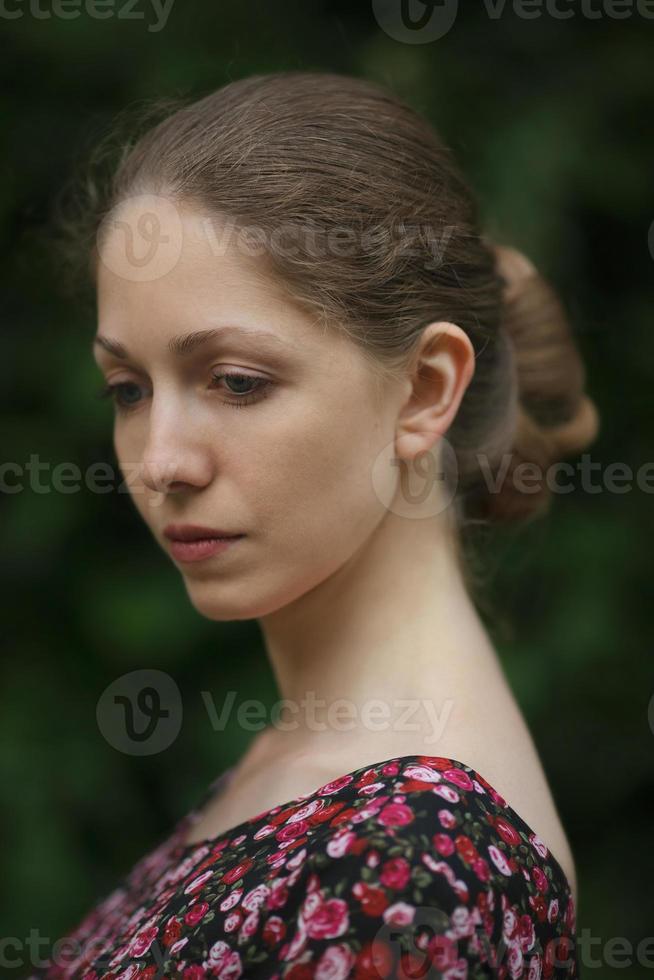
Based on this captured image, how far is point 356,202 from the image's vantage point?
1120 millimetres

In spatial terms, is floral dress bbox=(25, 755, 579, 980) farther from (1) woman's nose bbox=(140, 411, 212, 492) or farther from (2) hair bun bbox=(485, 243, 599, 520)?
(2) hair bun bbox=(485, 243, 599, 520)

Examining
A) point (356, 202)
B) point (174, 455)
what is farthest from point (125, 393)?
point (356, 202)

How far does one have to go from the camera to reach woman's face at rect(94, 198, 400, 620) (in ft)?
3.48

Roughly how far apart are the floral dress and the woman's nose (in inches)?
13.5

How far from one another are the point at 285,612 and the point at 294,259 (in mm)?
438

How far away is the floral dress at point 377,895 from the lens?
0.84 metres

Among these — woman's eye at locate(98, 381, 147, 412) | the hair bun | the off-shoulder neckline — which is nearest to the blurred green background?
the hair bun

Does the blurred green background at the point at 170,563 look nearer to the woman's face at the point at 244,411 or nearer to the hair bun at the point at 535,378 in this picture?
the hair bun at the point at 535,378

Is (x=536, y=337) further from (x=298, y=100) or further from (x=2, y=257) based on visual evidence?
(x=2, y=257)

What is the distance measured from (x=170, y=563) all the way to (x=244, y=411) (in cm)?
92

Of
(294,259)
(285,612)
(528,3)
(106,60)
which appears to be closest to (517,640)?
(285,612)

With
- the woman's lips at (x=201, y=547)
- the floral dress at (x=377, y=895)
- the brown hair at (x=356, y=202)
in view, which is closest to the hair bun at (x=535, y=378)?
the brown hair at (x=356, y=202)

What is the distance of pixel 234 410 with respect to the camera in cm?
107

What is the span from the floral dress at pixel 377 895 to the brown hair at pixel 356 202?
47cm
